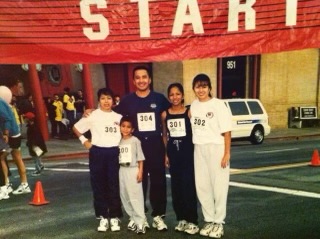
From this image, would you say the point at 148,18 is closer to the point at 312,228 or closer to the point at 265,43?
the point at 265,43

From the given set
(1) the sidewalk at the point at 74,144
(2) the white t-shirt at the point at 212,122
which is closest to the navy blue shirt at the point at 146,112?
(2) the white t-shirt at the point at 212,122

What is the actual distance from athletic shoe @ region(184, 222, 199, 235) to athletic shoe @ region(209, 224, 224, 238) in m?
0.23

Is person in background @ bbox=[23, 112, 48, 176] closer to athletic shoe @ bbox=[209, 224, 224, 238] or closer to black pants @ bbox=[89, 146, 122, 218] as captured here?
black pants @ bbox=[89, 146, 122, 218]

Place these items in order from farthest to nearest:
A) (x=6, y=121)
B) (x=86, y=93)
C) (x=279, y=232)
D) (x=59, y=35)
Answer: (x=86, y=93)
(x=6, y=121)
(x=279, y=232)
(x=59, y=35)

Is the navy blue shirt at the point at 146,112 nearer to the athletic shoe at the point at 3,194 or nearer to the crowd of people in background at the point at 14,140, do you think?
the crowd of people in background at the point at 14,140

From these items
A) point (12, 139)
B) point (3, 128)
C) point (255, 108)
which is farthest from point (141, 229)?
point (255, 108)

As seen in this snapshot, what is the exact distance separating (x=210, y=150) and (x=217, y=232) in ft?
3.34

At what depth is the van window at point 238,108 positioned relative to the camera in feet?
49.8

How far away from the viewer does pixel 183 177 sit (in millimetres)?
4969

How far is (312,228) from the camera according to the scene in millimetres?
5176

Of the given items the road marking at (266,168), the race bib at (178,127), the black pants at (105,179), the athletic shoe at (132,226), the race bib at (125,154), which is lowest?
the road marking at (266,168)

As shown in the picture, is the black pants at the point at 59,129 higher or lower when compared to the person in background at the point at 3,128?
lower

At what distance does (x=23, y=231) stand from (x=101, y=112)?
196 cm

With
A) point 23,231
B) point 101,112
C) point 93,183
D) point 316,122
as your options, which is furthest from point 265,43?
point 316,122
